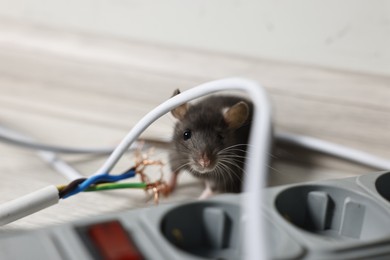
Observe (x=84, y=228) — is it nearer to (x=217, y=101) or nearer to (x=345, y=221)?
(x=345, y=221)

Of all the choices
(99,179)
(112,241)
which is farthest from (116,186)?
(112,241)

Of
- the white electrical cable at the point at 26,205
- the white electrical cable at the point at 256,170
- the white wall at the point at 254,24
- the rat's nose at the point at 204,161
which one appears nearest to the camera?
the white electrical cable at the point at 256,170

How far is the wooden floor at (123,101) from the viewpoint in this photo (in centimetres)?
73

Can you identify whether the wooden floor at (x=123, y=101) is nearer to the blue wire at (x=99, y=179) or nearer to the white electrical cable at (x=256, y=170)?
the blue wire at (x=99, y=179)

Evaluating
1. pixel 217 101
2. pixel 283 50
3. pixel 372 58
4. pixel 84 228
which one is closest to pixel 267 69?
pixel 283 50

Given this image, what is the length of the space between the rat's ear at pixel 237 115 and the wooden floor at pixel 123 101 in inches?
3.0

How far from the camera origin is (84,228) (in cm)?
42

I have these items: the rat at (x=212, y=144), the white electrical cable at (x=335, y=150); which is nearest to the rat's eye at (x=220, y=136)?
the rat at (x=212, y=144)

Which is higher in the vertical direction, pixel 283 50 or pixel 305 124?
pixel 283 50

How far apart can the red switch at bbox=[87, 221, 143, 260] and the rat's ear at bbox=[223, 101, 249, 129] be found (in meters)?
0.33

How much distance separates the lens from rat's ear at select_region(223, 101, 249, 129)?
0.72m

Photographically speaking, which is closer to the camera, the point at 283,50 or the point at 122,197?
the point at 122,197

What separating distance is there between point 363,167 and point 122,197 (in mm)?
314

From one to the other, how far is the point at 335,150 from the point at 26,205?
0.41 meters
